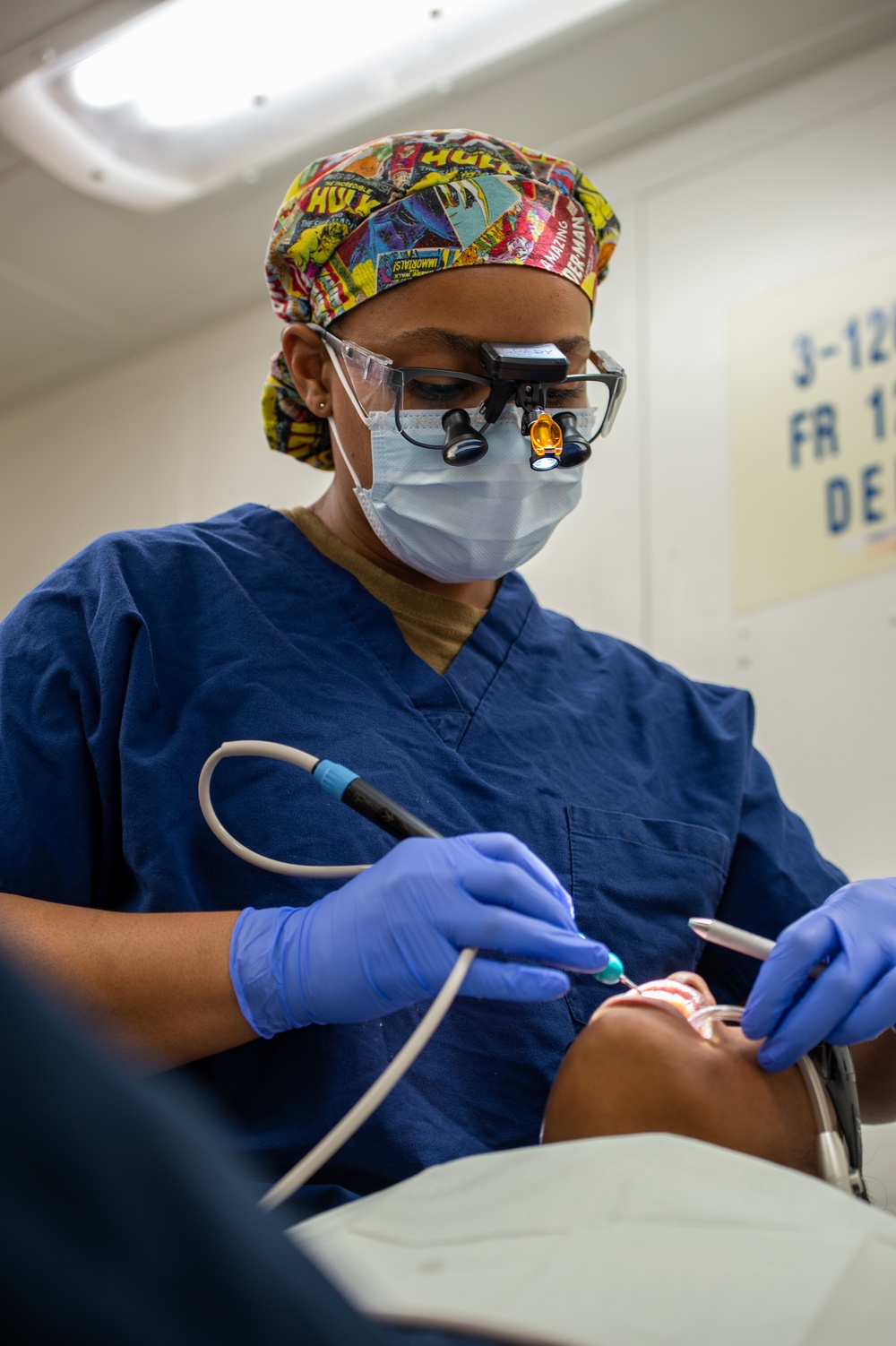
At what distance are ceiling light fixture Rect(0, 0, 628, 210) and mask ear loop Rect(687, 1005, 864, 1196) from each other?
1.89 meters

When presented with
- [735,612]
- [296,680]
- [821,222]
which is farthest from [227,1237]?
[821,222]

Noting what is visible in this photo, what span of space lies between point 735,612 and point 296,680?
1237 mm

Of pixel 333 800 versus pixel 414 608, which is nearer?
pixel 333 800

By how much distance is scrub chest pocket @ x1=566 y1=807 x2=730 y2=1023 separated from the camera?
1399mm

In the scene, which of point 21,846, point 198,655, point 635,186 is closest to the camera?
point 21,846

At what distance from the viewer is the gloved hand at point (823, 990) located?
1.12m

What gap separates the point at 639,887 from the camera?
1.45 metres

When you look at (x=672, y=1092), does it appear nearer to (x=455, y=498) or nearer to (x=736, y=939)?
(x=736, y=939)

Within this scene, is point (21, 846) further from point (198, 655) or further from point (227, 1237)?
point (227, 1237)

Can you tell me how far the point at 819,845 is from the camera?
87.0 inches

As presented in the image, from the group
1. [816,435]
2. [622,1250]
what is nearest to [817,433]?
[816,435]

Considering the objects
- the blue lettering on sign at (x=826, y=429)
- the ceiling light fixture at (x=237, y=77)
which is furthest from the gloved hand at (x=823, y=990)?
the ceiling light fixture at (x=237, y=77)

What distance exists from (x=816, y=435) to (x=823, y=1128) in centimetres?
157

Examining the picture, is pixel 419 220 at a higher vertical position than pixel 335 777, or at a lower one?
higher
